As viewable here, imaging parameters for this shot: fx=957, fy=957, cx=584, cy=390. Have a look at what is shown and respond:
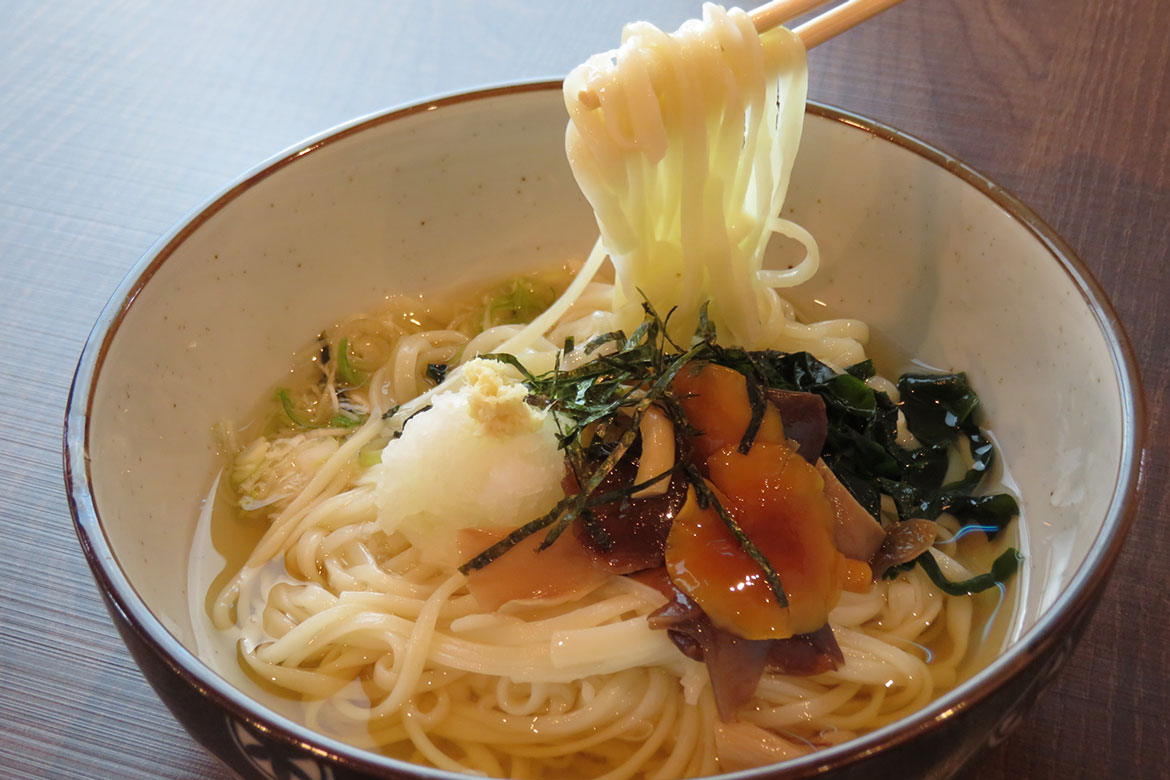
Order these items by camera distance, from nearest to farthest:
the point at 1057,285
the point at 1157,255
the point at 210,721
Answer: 1. the point at 210,721
2. the point at 1057,285
3. the point at 1157,255

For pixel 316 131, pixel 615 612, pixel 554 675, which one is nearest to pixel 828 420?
pixel 615 612

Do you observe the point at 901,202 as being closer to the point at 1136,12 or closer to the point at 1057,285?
the point at 1057,285

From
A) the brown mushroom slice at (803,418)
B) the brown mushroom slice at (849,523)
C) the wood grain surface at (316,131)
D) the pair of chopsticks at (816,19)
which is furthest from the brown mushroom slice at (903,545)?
the pair of chopsticks at (816,19)

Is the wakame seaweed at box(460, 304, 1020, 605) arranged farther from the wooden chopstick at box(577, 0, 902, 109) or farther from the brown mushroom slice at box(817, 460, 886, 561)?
the wooden chopstick at box(577, 0, 902, 109)

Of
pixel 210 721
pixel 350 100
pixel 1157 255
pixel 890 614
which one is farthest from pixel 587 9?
pixel 210 721

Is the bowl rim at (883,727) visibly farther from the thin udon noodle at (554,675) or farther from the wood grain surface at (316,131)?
the wood grain surface at (316,131)
